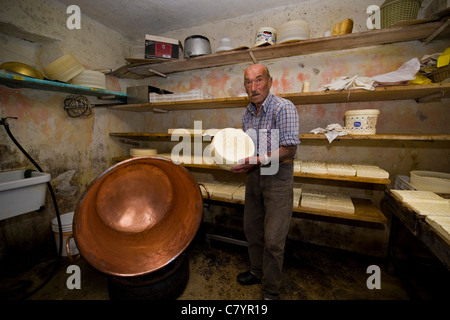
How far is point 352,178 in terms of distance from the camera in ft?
7.18

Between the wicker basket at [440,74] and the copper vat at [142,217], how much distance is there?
2.58m

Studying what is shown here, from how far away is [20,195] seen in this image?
2.02 meters

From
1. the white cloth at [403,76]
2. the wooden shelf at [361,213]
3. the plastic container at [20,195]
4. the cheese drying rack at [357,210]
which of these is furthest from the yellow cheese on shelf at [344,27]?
the plastic container at [20,195]

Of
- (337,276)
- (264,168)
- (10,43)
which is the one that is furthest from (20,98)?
(337,276)

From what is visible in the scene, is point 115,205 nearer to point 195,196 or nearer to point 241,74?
point 195,196

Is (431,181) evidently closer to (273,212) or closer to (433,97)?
(433,97)

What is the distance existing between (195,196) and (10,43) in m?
3.17

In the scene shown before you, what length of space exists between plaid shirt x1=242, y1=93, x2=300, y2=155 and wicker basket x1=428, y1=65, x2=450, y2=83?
1521mm

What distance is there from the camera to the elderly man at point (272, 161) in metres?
1.71

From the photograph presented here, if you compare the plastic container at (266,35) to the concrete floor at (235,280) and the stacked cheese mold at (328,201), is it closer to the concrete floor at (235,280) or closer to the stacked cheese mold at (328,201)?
the stacked cheese mold at (328,201)

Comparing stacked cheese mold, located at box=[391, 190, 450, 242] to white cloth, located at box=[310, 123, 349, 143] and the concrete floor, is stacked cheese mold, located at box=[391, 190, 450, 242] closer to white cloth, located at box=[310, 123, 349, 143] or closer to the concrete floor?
white cloth, located at box=[310, 123, 349, 143]

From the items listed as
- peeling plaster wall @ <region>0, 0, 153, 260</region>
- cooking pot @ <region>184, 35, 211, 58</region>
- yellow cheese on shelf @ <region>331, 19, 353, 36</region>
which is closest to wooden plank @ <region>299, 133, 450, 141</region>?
yellow cheese on shelf @ <region>331, 19, 353, 36</region>

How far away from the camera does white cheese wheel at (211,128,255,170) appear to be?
1622 mm
